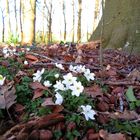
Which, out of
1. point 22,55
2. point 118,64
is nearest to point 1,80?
point 22,55

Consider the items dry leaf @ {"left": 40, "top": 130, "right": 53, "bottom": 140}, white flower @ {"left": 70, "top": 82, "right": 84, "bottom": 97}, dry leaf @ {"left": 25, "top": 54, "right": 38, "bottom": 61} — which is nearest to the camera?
dry leaf @ {"left": 40, "top": 130, "right": 53, "bottom": 140}

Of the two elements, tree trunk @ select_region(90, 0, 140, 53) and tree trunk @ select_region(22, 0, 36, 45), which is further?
tree trunk @ select_region(22, 0, 36, 45)

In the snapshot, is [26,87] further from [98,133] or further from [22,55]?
[22,55]

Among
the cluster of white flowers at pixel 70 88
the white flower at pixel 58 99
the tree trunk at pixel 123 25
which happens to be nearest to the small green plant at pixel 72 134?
the cluster of white flowers at pixel 70 88

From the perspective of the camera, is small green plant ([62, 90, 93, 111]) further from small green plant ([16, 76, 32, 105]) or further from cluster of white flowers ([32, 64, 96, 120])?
small green plant ([16, 76, 32, 105])

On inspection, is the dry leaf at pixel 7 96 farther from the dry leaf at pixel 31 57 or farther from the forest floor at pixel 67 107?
the dry leaf at pixel 31 57

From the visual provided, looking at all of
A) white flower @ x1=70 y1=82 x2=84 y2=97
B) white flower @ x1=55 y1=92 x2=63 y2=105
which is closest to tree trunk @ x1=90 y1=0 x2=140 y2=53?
white flower @ x1=70 y1=82 x2=84 y2=97

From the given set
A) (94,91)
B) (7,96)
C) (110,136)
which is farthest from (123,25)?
(110,136)

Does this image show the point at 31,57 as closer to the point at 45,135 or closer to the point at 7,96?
the point at 7,96
